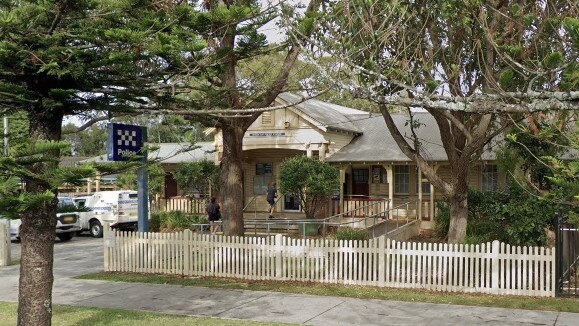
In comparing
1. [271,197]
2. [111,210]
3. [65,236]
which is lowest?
[65,236]

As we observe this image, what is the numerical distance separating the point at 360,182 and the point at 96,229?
11.4m

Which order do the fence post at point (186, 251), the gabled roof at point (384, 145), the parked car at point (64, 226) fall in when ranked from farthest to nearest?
the parked car at point (64, 226) < the gabled roof at point (384, 145) < the fence post at point (186, 251)

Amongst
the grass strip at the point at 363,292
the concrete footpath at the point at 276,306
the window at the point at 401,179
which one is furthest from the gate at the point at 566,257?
the window at the point at 401,179

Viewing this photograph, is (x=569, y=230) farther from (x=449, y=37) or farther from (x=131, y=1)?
(x=131, y=1)

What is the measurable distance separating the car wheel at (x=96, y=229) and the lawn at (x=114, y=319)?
52.5 ft

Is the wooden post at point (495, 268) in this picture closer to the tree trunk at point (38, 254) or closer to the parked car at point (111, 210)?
the tree trunk at point (38, 254)

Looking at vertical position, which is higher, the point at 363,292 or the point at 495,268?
the point at 495,268

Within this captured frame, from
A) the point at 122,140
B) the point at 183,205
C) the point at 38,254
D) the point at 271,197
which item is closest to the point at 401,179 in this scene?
the point at 271,197

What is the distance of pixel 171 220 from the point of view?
82.8 feet

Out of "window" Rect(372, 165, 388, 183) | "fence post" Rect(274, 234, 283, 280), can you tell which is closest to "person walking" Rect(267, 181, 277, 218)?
"window" Rect(372, 165, 388, 183)

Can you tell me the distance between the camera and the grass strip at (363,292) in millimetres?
11164

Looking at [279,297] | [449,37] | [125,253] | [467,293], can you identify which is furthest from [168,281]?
[449,37]

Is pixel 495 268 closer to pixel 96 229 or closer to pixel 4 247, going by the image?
pixel 4 247

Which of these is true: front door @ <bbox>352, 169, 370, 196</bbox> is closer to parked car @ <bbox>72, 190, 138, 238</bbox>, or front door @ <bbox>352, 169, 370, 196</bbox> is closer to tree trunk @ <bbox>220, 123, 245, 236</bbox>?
parked car @ <bbox>72, 190, 138, 238</bbox>
